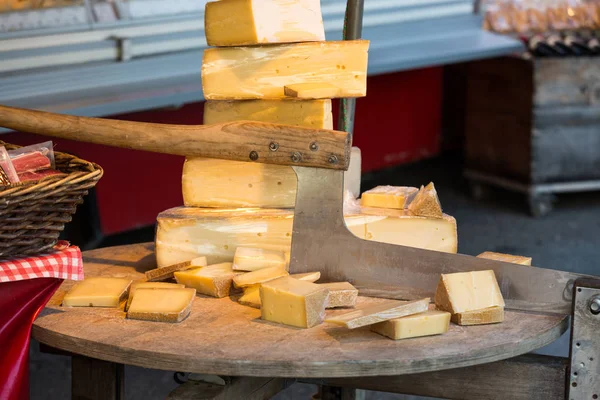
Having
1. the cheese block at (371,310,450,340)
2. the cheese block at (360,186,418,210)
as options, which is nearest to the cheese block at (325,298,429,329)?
the cheese block at (371,310,450,340)

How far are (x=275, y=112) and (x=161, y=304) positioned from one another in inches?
22.6

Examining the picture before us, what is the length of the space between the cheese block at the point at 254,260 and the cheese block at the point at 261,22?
1.56ft

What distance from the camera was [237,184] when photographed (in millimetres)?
1930

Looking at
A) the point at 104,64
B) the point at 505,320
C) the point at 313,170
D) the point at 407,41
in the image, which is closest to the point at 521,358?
the point at 505,320

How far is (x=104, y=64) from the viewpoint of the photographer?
389cm

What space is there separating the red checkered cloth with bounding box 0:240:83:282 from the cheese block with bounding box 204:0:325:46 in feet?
1.96

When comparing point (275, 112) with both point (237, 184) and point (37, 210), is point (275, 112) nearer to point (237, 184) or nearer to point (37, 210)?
point (237, 184)

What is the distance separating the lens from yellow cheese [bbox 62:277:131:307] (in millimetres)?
1648

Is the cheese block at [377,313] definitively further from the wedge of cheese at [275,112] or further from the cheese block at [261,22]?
the cheese block at [261,22]

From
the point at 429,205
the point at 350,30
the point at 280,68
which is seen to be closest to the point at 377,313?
the point at 429,205

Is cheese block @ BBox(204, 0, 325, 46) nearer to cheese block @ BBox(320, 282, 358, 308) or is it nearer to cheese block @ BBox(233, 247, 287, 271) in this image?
cheese block @ BBox(233, 247, 287, 271)

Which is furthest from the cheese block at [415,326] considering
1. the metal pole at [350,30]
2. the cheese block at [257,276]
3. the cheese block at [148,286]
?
the metal pole at [350,30]

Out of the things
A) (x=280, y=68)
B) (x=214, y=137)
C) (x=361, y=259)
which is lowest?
(x=361, y=259)

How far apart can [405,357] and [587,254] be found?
361cm
